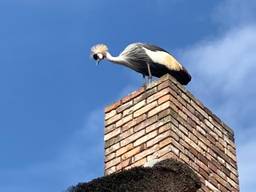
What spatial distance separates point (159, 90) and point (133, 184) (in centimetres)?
146

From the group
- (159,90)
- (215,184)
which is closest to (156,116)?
(159,90)

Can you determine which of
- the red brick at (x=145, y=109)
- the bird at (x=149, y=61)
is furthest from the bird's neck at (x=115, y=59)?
the red brick at (x=145, y=109)

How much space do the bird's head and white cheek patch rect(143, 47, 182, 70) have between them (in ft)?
1.63

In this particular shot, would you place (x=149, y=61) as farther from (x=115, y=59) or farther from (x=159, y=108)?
(x=159, y=108)

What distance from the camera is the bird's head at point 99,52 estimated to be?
9.69 meters

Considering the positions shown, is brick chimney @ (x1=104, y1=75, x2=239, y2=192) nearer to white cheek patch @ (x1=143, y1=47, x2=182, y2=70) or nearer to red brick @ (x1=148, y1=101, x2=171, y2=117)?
red brick @ (x1=148, y1=101, x2=171, y2=117)

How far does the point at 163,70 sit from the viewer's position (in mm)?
9484

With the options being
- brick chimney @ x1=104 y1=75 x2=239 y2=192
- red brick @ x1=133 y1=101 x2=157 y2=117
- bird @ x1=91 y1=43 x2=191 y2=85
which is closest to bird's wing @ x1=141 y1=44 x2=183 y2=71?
bird @ x1=91 y1=43 x2=191 y2=85

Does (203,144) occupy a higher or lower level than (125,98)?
lower

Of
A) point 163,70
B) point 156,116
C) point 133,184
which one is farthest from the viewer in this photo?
point 163,70

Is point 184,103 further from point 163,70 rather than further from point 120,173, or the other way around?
point 120,173

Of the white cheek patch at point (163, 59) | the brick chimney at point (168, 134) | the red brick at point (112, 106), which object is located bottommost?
the brick chimney at point (168, 134)

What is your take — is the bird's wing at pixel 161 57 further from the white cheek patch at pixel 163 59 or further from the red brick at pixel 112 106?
the red brick at pixel 112 106

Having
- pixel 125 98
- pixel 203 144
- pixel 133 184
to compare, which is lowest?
pixel 133 184
